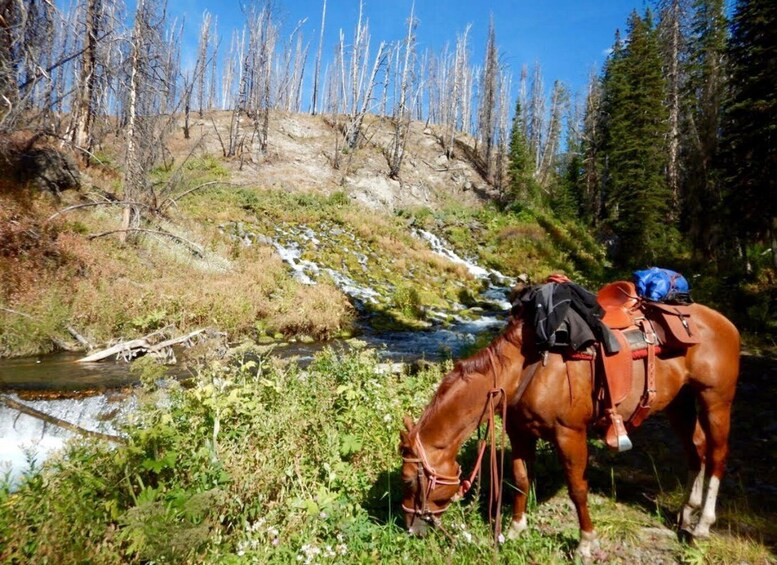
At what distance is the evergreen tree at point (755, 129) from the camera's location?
11250 millimetres

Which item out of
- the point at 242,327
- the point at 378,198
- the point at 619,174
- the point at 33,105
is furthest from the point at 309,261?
the point at 619,174

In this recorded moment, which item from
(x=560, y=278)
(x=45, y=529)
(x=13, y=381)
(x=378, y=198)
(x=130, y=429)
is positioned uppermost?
(x=378, y=198)

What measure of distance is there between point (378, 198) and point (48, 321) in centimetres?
2506

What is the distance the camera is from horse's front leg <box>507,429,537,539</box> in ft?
10.2

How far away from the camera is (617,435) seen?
2.87 meters

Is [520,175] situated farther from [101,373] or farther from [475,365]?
[475,365]

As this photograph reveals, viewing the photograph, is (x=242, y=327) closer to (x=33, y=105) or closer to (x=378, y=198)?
(x=33, y=105)

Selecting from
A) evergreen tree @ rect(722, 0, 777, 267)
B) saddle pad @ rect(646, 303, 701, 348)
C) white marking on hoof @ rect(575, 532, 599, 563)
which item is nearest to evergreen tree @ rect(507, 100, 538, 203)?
evergreen tree @ rect(722, 0, 777, 267)

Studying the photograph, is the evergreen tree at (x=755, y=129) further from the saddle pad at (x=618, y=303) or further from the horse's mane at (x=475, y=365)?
the horse's mane at (x=475, y=365)

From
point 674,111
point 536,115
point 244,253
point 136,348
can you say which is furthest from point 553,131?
point 136,348

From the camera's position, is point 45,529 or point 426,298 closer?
point 45,529

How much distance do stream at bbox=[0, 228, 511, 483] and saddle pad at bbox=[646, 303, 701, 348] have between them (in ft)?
10.6

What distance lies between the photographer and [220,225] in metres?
18.2

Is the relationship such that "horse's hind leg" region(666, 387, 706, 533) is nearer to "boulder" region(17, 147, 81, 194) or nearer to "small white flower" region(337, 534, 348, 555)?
"small white flower" region(337, 534, 348, 555)
